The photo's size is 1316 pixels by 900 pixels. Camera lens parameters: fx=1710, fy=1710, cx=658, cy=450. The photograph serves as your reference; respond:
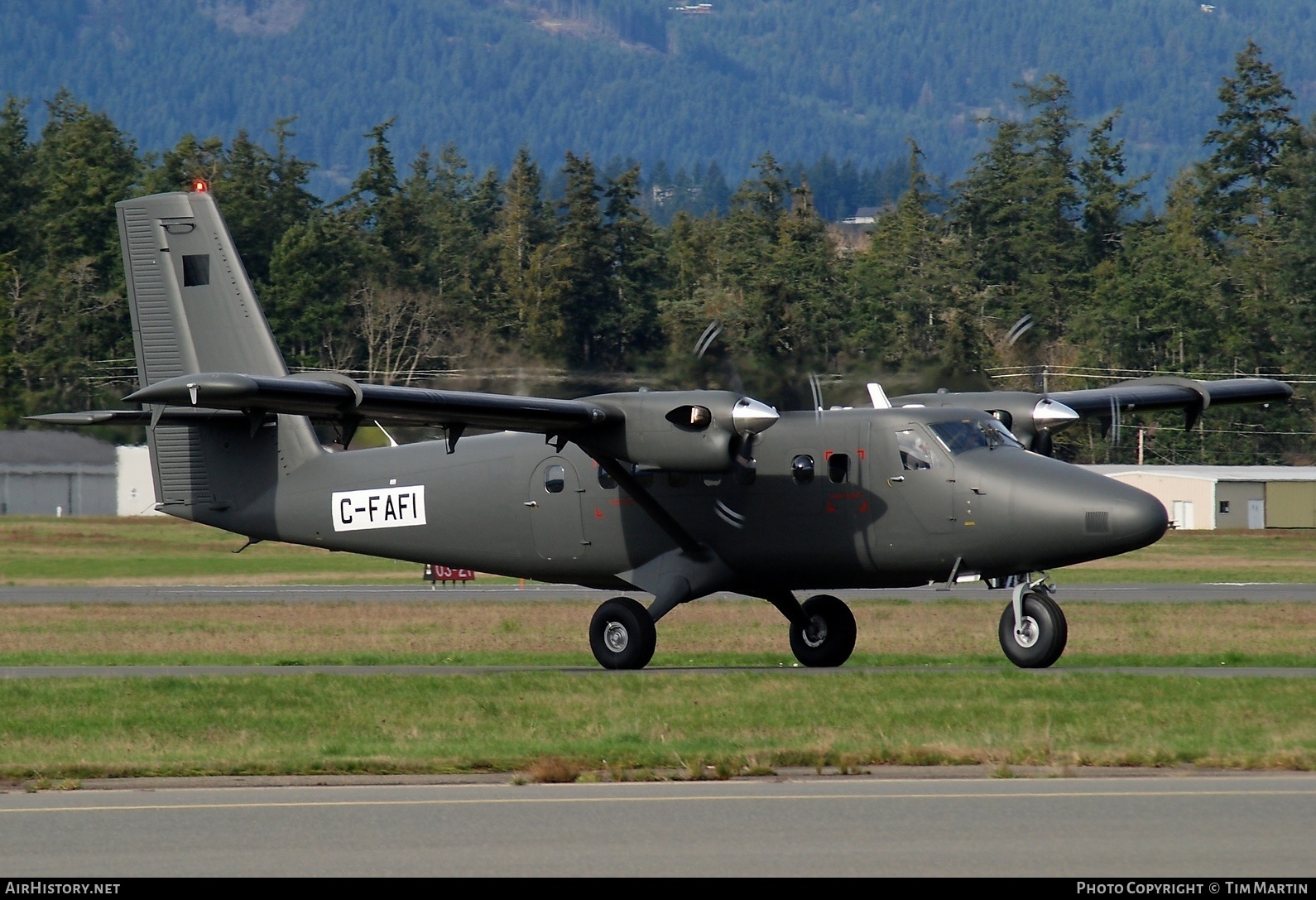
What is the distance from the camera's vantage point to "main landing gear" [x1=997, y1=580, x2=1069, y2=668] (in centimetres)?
1991

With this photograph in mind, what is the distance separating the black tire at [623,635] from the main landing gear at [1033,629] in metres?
4.36

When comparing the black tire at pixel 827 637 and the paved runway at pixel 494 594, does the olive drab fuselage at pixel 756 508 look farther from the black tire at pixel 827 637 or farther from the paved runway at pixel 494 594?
the paved runway at pixel 494 594

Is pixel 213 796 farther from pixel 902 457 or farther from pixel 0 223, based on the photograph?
pixel 0 223

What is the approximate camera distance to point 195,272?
24500mm

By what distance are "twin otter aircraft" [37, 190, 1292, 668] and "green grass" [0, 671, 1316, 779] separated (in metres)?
1.76

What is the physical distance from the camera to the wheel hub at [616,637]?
21.5 metres

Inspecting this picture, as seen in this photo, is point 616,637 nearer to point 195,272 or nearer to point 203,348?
point 203,348

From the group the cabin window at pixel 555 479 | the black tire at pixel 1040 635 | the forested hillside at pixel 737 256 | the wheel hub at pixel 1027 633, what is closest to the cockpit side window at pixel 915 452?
the black tire at pixel 1040 635

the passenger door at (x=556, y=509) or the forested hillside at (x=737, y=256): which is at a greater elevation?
the forested hillside at (x=737, y=256)

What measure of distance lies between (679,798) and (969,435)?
10.1 m

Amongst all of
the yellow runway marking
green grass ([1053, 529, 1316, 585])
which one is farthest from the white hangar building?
the yellow runway marking

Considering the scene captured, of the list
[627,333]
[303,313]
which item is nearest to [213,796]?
[627,333]

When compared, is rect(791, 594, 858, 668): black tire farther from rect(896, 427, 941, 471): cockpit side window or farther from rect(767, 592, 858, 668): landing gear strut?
rect(896, 427, 941, 471): cockpit side window

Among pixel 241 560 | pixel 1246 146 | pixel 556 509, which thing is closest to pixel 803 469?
pixel 556 509
